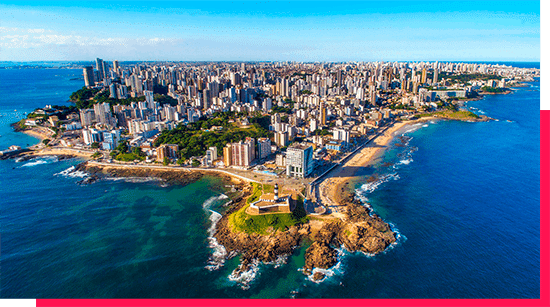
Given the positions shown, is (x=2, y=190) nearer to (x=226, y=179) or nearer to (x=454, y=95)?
(x=226, y=179)

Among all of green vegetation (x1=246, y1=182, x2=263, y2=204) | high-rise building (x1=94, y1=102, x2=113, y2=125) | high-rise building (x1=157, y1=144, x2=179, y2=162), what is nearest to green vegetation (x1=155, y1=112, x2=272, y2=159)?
high-rise building (x1=157, y1=144, x2=179, y2=162)

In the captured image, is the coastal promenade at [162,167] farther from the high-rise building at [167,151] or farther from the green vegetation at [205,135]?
the green vegetation at [205,135]

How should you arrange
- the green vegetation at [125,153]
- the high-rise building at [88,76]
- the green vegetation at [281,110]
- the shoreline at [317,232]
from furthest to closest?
the high-rise building at [88,76], the green vegetation at [281,110], the green vegetation at [125,153], the shoreline at [317,232]

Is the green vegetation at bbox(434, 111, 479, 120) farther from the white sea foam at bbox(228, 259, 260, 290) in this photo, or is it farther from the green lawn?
the white sea foam at bbox(228, 259, 260, 290)

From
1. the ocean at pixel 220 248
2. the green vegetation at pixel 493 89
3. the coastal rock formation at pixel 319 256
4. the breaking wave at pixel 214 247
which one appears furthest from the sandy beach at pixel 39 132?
the green vegetation at pixel 493 89

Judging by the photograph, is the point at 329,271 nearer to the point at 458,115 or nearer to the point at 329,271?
the point at 329,271

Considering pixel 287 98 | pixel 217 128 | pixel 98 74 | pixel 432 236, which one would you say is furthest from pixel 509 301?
pixel 98 74
